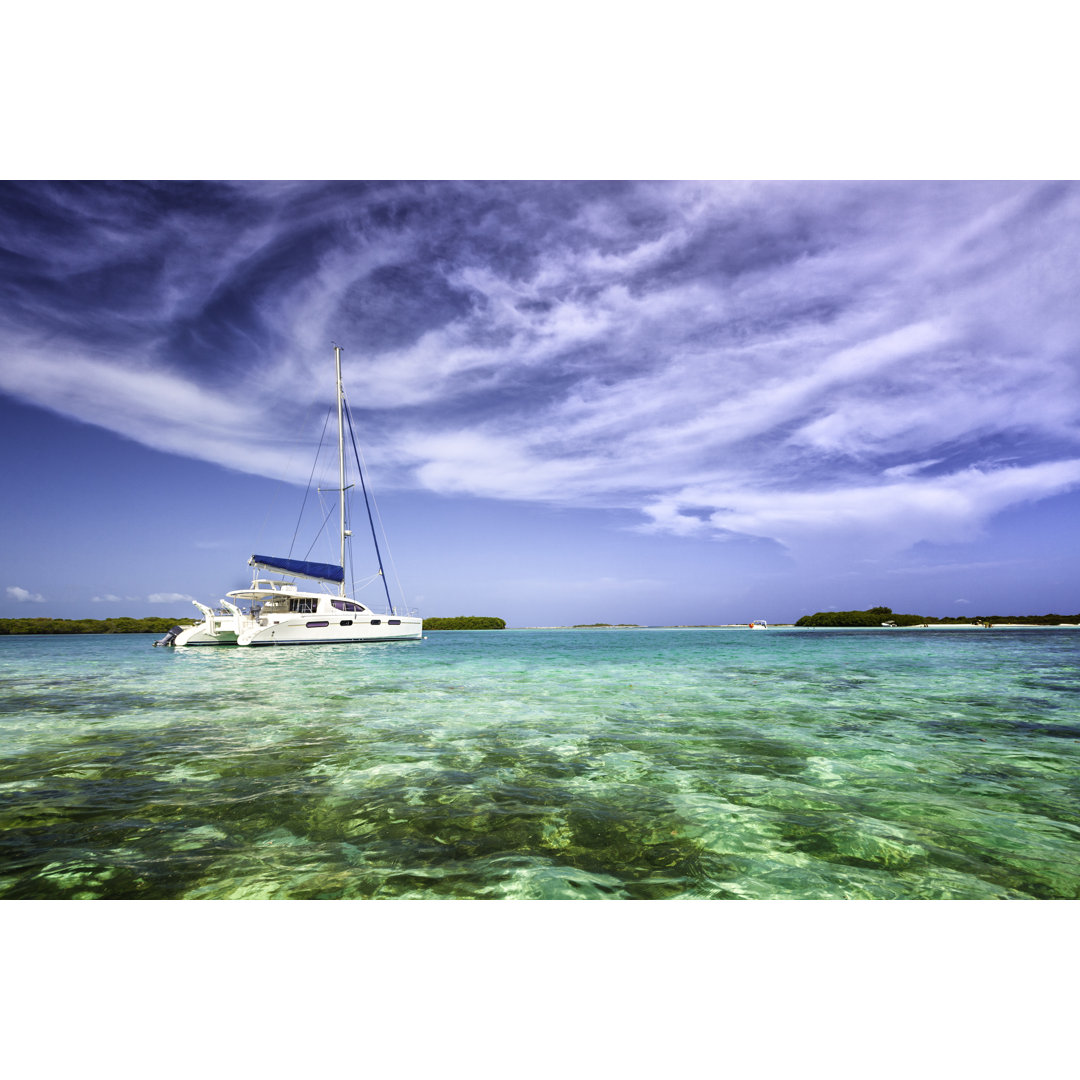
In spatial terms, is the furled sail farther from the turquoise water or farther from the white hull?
the turquoise water

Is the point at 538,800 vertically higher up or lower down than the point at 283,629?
lower down

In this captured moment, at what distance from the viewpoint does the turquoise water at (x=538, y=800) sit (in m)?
2.67

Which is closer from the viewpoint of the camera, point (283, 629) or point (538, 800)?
point (538, 800)

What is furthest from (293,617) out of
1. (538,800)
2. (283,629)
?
(538,800)

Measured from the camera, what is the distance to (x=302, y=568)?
28172 millimetres

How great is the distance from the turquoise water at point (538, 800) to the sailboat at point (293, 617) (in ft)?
63.1

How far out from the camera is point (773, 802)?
3877 millimetres

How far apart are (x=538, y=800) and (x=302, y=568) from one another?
90.0 ft

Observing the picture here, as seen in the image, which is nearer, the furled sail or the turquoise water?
the turquoise water

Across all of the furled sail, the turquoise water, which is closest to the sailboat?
the furled sail

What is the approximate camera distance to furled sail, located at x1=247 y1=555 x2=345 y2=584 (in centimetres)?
2730

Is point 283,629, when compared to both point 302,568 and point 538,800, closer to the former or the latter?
point 302,568

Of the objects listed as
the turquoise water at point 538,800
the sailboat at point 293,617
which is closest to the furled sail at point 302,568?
the sailboat at point 293,617
